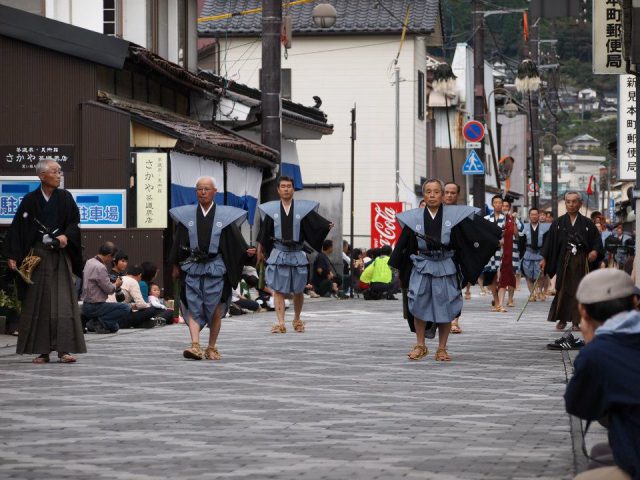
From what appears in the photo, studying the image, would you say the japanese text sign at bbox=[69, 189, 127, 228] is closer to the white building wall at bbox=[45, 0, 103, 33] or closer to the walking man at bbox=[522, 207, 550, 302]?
the white building wall at bbox=[45, 0, 103, 33]

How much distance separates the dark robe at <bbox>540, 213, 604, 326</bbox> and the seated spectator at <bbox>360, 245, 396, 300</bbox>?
1206 centimetres

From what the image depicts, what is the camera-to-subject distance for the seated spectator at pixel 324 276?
2909 cm

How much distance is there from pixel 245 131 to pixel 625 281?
84.2 feet

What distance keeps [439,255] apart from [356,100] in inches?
1109

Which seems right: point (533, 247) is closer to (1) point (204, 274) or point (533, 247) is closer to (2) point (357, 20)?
(2) point (357, 20)

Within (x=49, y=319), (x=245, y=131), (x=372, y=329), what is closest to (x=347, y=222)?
(x=245, y=131)

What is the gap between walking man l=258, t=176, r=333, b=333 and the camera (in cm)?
1856

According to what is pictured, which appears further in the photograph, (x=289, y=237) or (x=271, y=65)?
(x=271, y=65)

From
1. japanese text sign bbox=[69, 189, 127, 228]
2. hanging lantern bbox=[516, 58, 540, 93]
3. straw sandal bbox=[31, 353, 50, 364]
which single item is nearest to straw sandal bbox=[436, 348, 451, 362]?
straw sandal bbox=[31, 353, 50, 364]

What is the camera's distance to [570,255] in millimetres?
16203

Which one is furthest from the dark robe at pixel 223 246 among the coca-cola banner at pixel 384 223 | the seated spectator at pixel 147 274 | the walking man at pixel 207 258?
the coca-cola banner at pixel 384 223

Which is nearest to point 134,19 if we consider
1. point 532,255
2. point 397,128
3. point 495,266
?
point 495,266

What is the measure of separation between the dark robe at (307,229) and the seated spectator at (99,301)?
2.01 m

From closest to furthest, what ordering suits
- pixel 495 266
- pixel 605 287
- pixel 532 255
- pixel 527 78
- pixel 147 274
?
pixel 605 287 → pixel 147 274 → pixel 495 266 → pixel 532 255 → pixel 527 78
